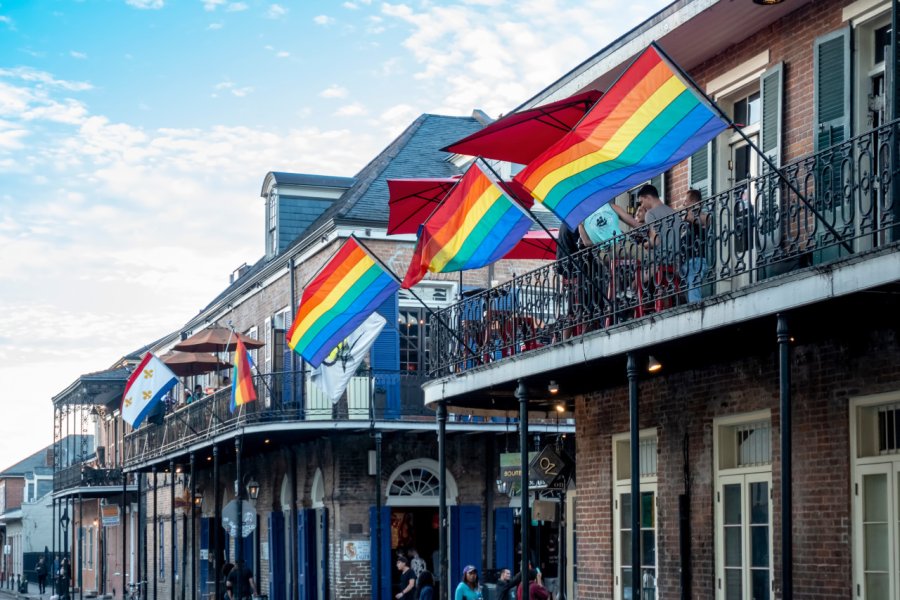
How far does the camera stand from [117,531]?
48.3 meters

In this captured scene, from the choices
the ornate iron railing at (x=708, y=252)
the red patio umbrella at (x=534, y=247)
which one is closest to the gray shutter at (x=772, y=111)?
the ornate iron railing at (x=708, y=252)

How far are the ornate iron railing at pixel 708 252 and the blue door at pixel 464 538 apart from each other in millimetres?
10810

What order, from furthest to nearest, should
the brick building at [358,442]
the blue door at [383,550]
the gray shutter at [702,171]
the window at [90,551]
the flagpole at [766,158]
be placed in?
the window at [90,551], the brick building at [358,442], the blue door at [383,550], the gray shutter at [702,171], the flagpole at [766,158]

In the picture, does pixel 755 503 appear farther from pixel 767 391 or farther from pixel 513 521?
pixel 513 521

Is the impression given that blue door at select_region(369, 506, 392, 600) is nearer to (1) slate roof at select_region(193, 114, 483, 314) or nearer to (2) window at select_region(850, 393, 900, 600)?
(1) slate roof at select_region(193, 114, 483, 314)

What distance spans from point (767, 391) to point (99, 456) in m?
38.9

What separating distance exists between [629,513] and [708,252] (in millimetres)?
4219

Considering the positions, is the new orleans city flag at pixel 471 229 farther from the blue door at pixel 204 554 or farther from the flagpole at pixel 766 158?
the blue door at pixel 204 554

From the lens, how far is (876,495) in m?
11.1

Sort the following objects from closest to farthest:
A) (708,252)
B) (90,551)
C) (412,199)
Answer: (708,252)
(412,199)
(90,551)

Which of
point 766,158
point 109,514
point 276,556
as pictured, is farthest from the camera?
point 109,514

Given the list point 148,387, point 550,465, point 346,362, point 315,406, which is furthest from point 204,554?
point 550,465

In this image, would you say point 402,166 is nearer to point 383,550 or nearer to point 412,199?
point 383,550

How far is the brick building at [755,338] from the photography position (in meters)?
10.3
